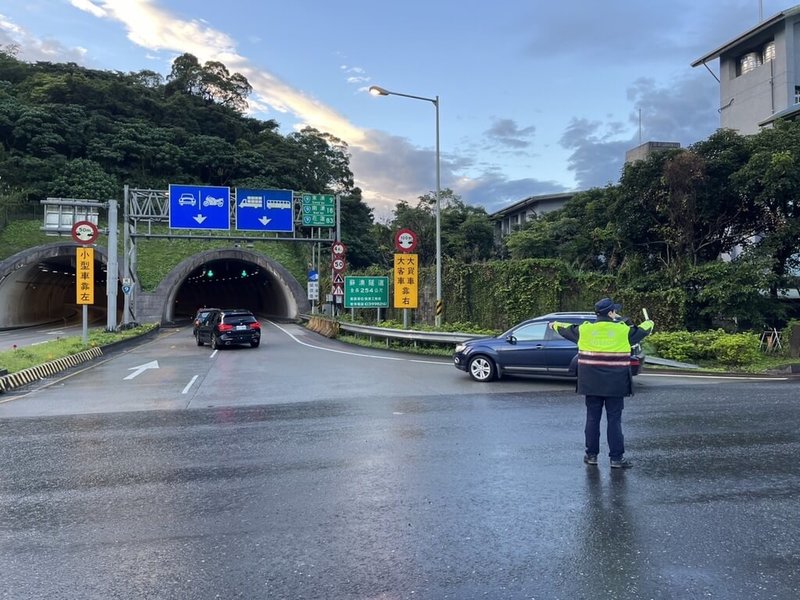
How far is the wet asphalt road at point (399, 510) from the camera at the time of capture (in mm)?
3473

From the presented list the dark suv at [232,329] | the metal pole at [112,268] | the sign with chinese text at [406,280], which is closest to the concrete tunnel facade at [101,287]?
the metal pole at [112,268]

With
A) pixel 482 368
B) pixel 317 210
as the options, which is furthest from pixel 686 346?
pixel 317 210

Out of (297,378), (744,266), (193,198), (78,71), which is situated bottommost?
(297,378)

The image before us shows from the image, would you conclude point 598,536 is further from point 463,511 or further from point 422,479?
point 422,479

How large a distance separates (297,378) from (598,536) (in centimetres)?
1012

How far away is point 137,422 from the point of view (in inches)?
332

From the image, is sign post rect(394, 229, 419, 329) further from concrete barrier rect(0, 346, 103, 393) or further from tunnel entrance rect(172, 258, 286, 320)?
tunnel entrance rect(172, 258, 286, 320)

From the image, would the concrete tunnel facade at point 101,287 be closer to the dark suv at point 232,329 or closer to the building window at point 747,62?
the dark suv at point 232,329

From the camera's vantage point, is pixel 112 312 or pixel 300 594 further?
pixel 112 312

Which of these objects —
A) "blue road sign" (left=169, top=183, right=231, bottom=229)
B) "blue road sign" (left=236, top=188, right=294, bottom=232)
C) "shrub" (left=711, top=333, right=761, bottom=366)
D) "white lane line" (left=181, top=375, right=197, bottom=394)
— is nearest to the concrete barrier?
"white lane line" (left=181, top=375, right=197, bottom=394)

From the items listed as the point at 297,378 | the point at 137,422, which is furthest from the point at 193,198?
the point at 137,422

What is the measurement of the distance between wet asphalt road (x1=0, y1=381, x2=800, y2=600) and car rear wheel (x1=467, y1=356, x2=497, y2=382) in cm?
409

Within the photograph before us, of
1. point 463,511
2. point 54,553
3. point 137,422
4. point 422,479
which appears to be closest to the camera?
point 54,553

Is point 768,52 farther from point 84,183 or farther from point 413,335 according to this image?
point 84,183
